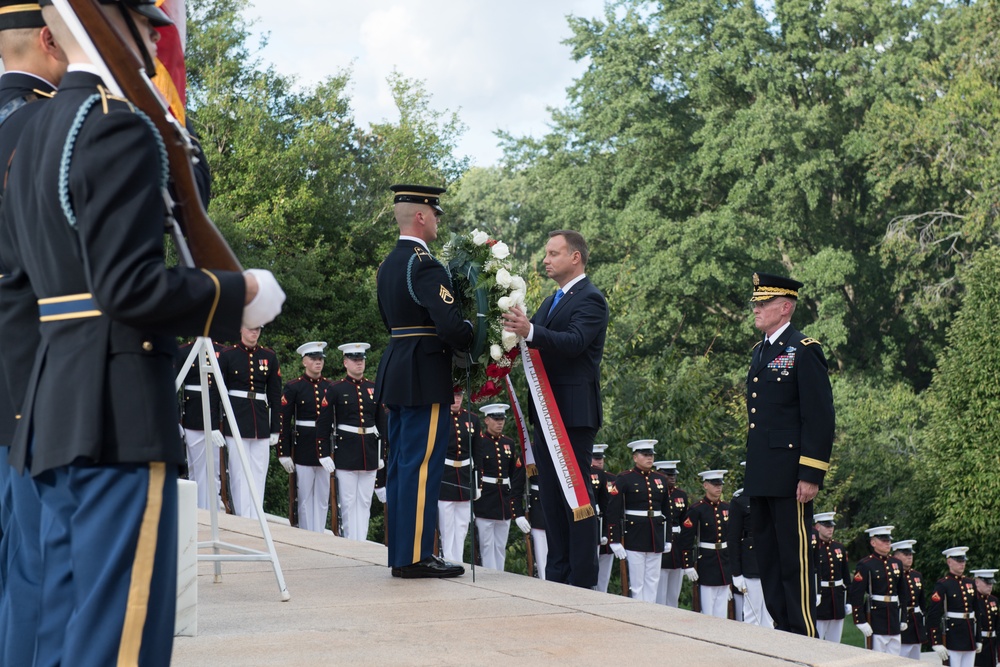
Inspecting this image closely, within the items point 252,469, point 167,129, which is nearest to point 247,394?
point 252,469

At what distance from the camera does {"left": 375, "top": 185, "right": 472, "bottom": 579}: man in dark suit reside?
575 centimetres

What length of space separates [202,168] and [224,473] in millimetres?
8568

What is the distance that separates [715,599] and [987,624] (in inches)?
195

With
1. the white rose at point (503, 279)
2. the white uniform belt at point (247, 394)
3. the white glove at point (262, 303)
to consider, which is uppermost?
the white rose at point (503, 279)

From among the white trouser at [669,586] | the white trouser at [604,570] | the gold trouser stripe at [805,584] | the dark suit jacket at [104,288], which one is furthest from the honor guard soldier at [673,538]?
the dark suit jacket at [104,288]

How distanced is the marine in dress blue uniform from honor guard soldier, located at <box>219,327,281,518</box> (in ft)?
26.9

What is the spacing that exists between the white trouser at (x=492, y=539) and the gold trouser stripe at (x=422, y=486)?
846 cm

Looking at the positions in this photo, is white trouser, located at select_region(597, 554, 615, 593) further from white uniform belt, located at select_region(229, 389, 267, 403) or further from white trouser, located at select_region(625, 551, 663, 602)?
white uniform belt, located at select_region(229, 389, 267, 403)

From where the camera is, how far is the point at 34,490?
9.23 ft

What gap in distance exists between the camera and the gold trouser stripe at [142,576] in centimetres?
249

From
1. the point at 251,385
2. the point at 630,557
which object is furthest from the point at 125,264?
the point at 630,557

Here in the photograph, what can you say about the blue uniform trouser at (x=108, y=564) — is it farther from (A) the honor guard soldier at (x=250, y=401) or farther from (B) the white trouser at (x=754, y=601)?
(B) the white trouser at (x=754, y=601)

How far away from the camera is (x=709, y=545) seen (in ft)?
47.4

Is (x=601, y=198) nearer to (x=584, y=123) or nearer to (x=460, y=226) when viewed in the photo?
(x=584, y=123)
